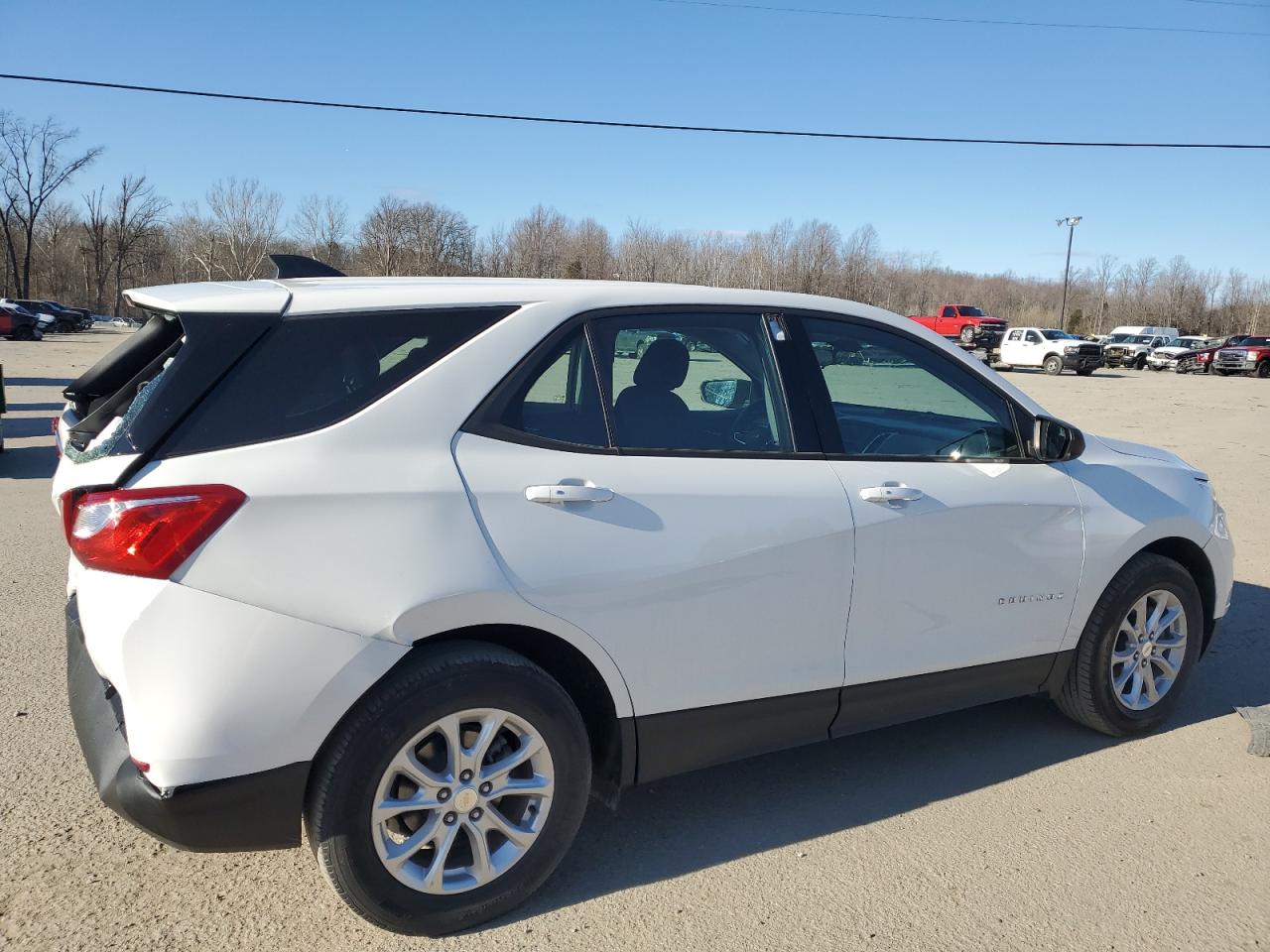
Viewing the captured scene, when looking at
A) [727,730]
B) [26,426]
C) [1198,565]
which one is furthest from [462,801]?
[26,426]

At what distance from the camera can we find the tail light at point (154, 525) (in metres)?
2.27

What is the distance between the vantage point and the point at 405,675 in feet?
8.21

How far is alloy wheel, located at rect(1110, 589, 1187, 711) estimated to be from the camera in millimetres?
4008

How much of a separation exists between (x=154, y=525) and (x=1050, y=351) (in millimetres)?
42168

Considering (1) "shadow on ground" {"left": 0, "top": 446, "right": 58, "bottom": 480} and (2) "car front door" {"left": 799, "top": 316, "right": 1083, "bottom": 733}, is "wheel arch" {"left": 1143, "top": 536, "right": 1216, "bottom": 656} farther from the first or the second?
(1) "shadow on ground" {"left": 0, "top": 446, "right": 58, "bottom": 480}

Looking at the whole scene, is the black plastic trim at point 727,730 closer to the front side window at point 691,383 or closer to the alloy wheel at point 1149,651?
the front side window at point 691,383

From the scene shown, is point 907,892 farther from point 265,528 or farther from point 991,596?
point 265,528

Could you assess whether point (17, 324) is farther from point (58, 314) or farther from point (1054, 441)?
point (1054, 441)

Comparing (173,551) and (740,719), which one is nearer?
(173,551)

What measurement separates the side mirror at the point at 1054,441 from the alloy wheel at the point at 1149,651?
31.4 inches

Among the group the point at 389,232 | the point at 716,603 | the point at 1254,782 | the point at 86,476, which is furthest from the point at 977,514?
the point at 389,232

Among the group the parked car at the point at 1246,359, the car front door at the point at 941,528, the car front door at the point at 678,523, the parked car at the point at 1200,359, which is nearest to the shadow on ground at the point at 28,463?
the car front door at the point at 678,523

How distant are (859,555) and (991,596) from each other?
2.37ft

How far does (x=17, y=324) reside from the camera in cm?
4103
